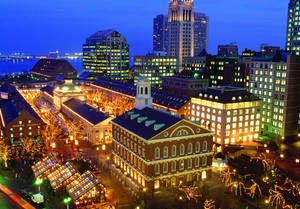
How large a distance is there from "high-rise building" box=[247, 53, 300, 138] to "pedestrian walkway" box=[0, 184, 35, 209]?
90.5m

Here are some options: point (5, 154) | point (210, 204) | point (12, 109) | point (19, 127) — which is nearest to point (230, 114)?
point (210, 204)

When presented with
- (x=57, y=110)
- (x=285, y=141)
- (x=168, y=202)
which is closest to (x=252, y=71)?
(x=285, y=141)

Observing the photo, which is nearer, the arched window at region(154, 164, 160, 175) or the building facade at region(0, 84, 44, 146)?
the arched window at region(154, 164, 160, 175)

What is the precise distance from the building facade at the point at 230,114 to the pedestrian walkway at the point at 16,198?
6497 centimetres

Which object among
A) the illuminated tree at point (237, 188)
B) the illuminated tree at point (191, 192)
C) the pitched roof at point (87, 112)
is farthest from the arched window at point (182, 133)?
the pitched roof at point (87, 112)

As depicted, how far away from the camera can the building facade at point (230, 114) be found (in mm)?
105500

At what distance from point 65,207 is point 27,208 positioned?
7.55 meters

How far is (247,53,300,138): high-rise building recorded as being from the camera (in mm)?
111000

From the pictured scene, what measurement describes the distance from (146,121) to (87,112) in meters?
48.2

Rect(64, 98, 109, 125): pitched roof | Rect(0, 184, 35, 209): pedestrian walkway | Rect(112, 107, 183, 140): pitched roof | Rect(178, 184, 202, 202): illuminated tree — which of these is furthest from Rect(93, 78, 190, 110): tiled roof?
Rect(0, 184, 35, 209): pedestrian walkway

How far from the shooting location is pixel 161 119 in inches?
2904

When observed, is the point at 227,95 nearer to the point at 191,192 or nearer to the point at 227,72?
the point at 191,192

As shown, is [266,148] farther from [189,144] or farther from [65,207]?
[65,207]

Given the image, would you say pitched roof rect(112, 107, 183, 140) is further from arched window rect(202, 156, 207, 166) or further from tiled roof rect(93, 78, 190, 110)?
tiled roof rect(93, 78, 190, 110)
